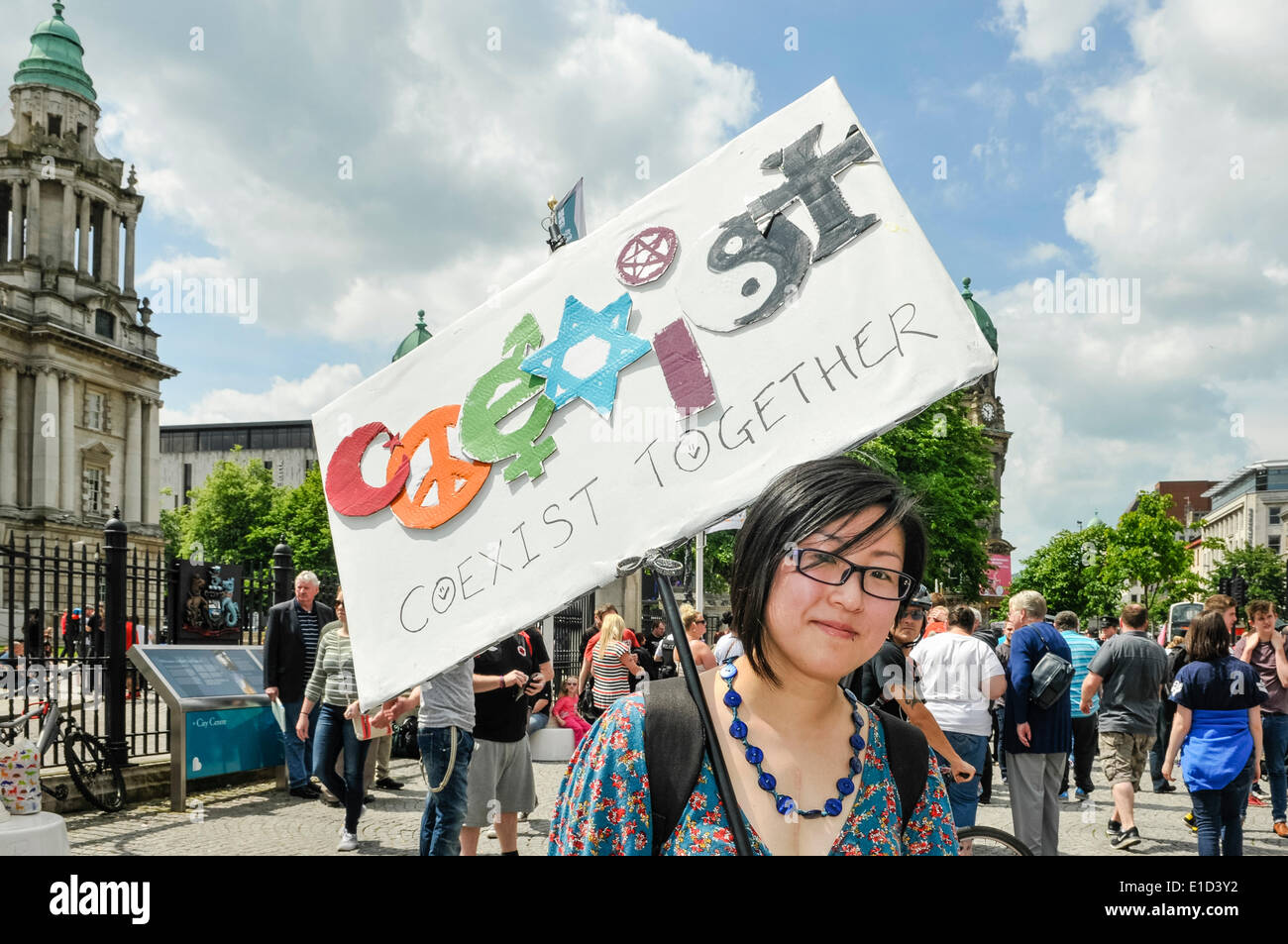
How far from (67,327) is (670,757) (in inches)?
2759

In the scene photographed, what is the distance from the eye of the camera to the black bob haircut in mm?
1699

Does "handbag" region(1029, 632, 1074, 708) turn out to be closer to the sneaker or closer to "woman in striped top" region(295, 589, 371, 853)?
the sneaker

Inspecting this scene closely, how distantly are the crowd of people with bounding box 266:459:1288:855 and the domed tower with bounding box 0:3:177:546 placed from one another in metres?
53.4

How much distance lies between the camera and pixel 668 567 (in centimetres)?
185

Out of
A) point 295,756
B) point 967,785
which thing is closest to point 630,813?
point 967,785

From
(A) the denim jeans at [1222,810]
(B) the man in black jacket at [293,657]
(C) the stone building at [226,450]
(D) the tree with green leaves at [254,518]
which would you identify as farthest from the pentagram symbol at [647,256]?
(C) the stone building at [226,450]

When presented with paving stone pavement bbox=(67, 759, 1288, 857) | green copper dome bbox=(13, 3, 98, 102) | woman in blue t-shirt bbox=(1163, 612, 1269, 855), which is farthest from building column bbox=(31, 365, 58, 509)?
woman in blue t-shirt bbox=(1163, 612, 1269, 855)

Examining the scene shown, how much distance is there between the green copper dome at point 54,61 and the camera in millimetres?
65250

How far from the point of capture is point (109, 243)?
6781cm

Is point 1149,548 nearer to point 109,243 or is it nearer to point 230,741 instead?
point 230,741

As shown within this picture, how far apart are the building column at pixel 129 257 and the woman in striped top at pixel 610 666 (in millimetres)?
68664

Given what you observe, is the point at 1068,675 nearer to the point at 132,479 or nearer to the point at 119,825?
the point at 119,825
